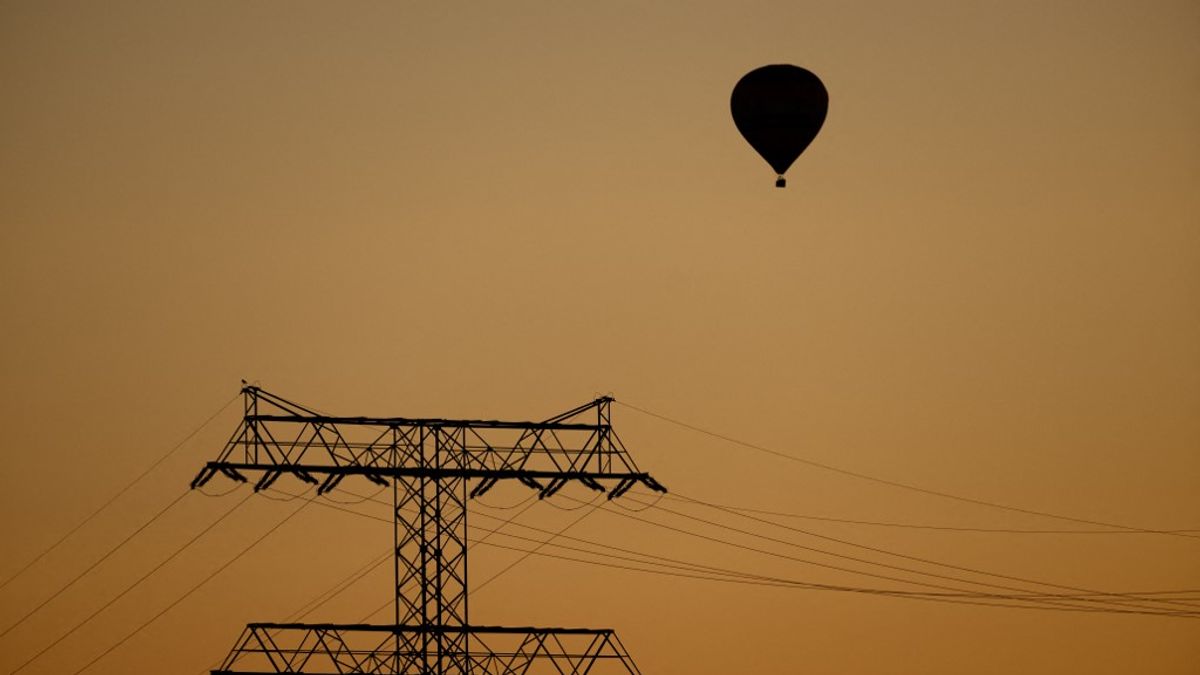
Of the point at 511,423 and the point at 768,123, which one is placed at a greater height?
the point at 768,123

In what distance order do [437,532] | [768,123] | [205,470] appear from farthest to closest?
1. [768,123]
2. [437,532]
3. [205,470]

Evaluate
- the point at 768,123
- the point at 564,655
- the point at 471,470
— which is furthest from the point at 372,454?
the point at 768,123

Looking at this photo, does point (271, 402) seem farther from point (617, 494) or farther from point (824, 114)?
point (824, 114)

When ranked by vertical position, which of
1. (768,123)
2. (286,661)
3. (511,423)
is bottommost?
(286,661)

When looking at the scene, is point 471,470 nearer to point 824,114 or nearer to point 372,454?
point 372,454

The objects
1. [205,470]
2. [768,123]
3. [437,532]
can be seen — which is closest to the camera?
[205,470]

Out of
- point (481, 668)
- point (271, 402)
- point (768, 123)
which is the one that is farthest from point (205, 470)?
point (768, 123)

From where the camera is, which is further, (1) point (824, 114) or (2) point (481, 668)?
(1) point (824, 114)
